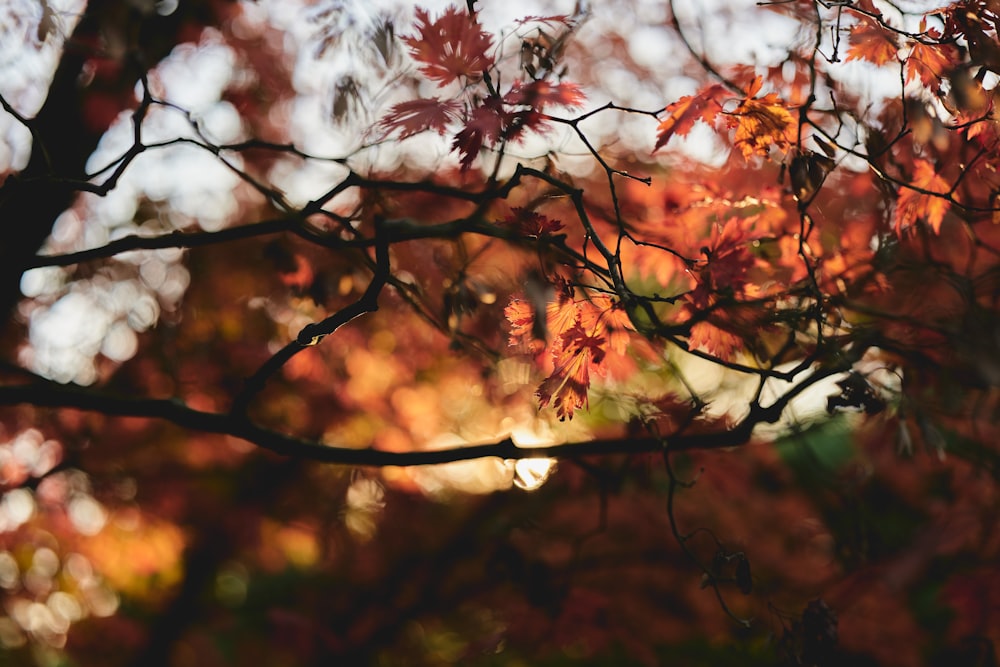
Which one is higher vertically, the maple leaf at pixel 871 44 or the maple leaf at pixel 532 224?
the maple leaf at pixel 871 44

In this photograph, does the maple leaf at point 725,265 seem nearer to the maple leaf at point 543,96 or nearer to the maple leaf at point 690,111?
the maple leaf at point 690,111

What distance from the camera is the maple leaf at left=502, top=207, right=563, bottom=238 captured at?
2.03m

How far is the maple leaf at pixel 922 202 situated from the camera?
97.4 inches

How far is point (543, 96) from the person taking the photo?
78.9 inches

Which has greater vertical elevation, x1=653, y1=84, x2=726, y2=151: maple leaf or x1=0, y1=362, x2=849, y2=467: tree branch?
x1=653, y1=84, x2=726, y2=151: maple leaf

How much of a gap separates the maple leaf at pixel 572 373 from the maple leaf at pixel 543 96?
24.9 inches

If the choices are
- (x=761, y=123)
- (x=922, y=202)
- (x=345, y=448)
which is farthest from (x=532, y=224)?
(x=922, y=202)

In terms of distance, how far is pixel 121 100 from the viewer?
3.19 metres

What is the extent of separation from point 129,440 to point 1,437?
848 millimetres

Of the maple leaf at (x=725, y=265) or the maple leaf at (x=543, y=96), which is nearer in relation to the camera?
the maple leaf at (x=543, y=96)

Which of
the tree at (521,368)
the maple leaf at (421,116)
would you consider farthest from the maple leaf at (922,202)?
the maple leaf at (421,116)

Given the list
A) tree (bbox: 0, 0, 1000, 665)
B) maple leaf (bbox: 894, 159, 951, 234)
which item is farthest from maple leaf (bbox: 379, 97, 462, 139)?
maple leaf (bbox: 894, 159, 951, 234)

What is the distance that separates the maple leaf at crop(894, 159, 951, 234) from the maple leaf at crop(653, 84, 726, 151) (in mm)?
773

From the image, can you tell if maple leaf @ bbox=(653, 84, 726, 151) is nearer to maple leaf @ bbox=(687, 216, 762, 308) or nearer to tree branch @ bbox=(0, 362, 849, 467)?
maple leaf @ bbox=(687, 216, 762, 308)
